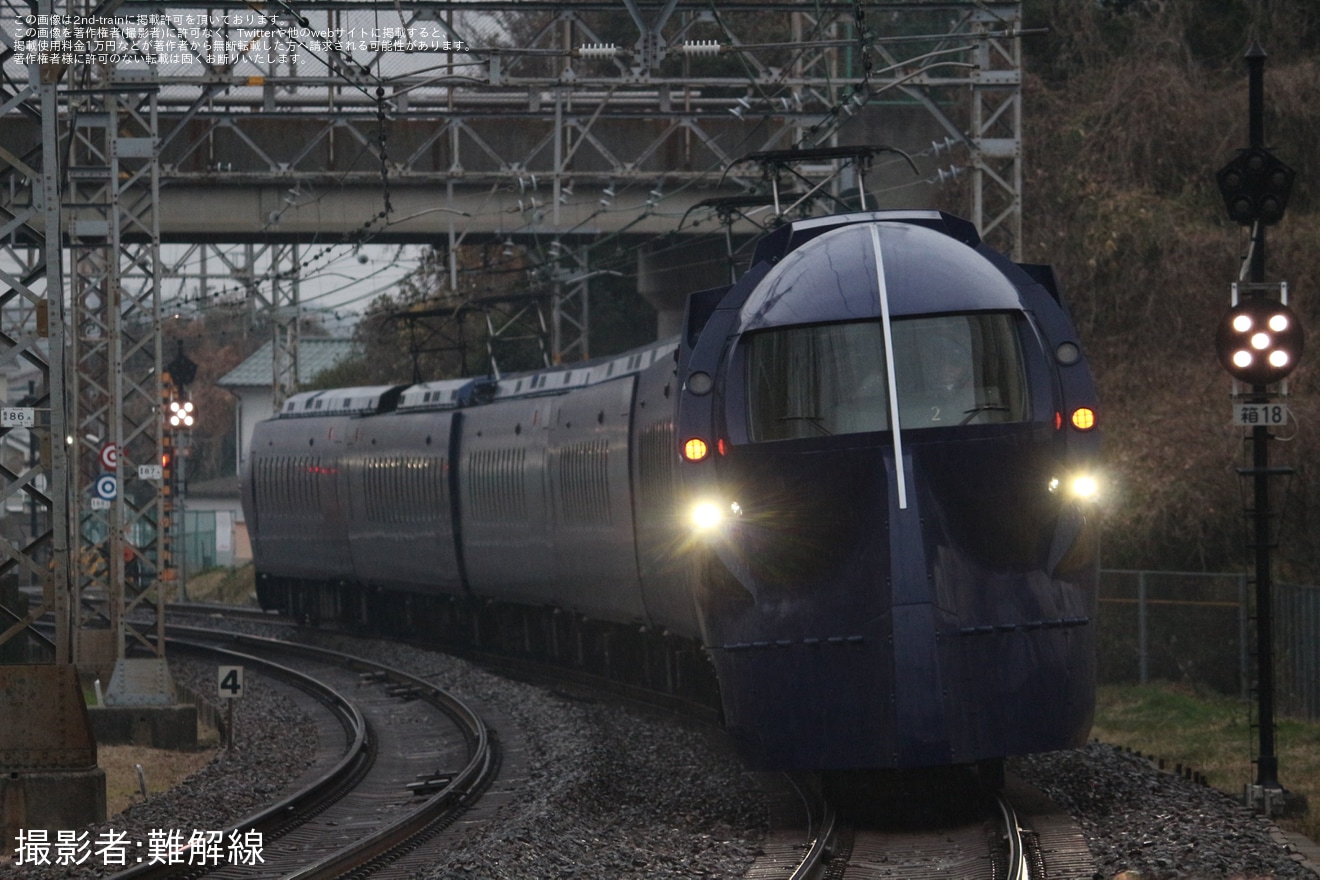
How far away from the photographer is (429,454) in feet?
112

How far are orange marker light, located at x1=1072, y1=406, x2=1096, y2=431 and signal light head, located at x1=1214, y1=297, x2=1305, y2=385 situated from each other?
186 centimetres

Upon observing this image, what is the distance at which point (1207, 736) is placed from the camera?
762 inches

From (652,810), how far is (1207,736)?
6.95m

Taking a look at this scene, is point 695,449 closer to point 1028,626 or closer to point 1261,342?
point 1028,626

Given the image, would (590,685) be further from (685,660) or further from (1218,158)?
(1218,158)

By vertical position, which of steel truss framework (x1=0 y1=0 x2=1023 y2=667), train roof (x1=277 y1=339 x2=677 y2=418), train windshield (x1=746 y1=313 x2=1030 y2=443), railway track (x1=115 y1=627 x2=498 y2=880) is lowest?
railway track (x1=115 y1=627 x2=498 y2=880)

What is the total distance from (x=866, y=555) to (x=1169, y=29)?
1097 inches

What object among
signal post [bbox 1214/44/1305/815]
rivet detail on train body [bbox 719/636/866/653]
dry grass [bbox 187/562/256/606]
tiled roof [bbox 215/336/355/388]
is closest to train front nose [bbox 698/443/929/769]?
rivet detail on train body [bbox 719/636/866/653]

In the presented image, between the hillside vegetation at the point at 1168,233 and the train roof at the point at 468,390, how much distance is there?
799 centimetres

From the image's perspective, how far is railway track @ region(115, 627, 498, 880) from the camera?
45.8ft

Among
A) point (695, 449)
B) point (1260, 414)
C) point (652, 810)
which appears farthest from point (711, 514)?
point (1260, 414)

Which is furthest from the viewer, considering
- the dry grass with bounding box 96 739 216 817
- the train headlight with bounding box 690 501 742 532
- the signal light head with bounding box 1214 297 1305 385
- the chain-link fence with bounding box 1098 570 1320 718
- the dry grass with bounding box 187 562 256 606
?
the dry grass with bounding box 187 562 256 606

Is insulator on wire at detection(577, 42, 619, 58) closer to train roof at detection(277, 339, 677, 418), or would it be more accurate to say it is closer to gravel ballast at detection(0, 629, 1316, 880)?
train roof at detection(277, 339, 677, 418)

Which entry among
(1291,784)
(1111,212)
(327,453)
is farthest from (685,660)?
(327,453)
